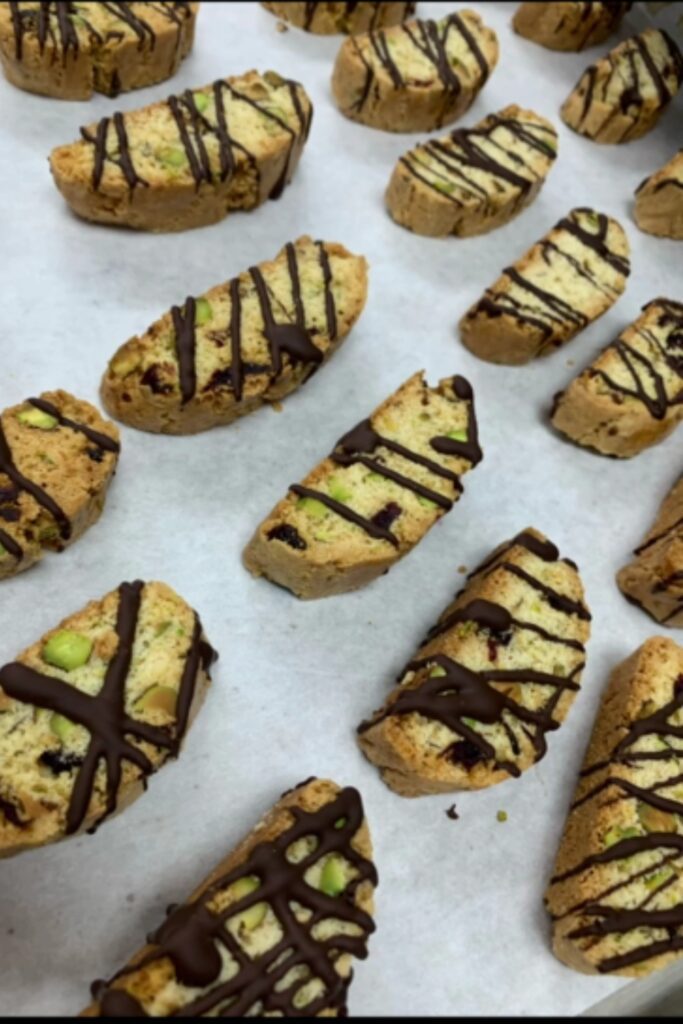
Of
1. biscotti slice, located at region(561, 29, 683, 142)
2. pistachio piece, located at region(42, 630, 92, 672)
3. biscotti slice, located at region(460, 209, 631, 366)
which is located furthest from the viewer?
biscotti slice, located at region(561, 29, 683, 142)

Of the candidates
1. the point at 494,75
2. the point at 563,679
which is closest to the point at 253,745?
the point at 563,679

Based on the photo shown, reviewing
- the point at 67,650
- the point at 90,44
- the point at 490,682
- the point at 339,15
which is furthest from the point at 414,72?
the point at 67,650

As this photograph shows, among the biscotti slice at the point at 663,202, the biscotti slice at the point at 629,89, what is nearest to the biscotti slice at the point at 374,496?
the biscotti slice at the point at 663,202

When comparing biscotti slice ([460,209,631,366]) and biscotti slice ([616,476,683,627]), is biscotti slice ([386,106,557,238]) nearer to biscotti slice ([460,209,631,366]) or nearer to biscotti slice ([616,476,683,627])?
biscotti slice ([460,209,631,366])

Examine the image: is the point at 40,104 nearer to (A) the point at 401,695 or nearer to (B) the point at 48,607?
(B) the point at 48,607

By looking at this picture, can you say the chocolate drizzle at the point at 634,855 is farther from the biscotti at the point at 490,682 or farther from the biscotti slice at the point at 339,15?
the biscotti slice at the point at 339,15

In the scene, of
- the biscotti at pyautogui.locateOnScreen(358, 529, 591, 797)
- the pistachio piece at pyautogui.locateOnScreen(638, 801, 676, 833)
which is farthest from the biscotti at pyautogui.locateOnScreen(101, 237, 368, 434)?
the pistachio piece at pyautogui.locateOnScreen(638, 801, 676, 833)

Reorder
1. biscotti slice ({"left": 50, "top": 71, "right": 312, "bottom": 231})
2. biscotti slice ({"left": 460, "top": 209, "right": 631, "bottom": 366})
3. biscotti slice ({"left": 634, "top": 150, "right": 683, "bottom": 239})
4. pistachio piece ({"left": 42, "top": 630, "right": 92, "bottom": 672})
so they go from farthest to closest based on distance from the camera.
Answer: biscotti slice ({"left": 634, "top": 150, "right": 683, "bottom": 239})
biscotti slice ({"left": 460, "top": 209, "right": 631, "bottom": 366})
biscotti slice ({"left": 50, "top": 71, "right": 312, "bottom": 231})
pistachio piece ({"left": 42, "top": 630, "right": 92, "bottom": 672})
